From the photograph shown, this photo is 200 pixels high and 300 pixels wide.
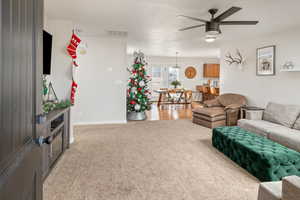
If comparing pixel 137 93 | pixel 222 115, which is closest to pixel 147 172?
pixel 222 115

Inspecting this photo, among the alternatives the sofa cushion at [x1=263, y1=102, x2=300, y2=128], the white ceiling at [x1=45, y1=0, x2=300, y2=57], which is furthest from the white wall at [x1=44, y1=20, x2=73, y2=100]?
the sofa cushion at [x1=263, y1=102, x2=300, y2=128]

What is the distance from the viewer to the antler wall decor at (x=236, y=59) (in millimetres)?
5602

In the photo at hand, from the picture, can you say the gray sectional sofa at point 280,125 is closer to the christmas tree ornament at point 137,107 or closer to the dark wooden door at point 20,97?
the christmas tree ornament at point 137,107

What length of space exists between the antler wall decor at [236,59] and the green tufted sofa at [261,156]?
10.7 ft

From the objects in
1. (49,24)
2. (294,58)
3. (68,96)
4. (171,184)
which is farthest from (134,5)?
(294,58)

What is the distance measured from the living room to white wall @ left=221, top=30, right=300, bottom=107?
1.0 inches

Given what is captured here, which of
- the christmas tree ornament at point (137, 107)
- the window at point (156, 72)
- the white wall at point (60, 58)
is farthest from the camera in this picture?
the window at point (156, 72)

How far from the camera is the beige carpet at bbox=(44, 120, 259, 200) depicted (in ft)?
6.70

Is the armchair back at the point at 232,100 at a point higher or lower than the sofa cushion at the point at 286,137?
higher

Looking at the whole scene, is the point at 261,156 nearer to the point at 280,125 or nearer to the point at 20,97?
the point at 280,125

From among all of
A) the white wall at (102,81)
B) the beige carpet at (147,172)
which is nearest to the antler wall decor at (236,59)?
the beige carpet at (147,172)

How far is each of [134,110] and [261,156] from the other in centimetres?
412

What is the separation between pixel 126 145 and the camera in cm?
359

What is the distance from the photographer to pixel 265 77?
483 centimetres
